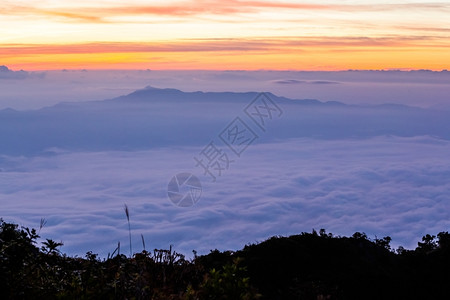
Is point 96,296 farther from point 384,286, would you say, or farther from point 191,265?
point 384,286

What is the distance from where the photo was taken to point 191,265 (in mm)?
7973

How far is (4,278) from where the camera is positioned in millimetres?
5305

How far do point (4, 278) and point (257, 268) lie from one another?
17.7 feet

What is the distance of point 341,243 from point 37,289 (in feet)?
23.8

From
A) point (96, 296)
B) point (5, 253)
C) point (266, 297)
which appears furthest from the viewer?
point (266, 297)

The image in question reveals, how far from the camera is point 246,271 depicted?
9836mm

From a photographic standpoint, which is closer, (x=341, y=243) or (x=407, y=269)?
(x=407, y=269)

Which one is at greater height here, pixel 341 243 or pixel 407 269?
pixel 341 243

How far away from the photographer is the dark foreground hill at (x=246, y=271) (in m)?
5.27

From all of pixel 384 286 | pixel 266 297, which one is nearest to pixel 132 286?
pixel 266 297

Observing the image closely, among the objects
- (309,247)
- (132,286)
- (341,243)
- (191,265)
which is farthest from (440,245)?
(132,286)

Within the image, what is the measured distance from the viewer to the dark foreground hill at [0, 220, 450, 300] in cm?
527

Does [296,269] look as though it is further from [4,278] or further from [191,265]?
[4,278]

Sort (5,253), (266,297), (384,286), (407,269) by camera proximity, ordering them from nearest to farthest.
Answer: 1. (5,253)
2. (266,297)
3. (384,286)
4. (407,269)
